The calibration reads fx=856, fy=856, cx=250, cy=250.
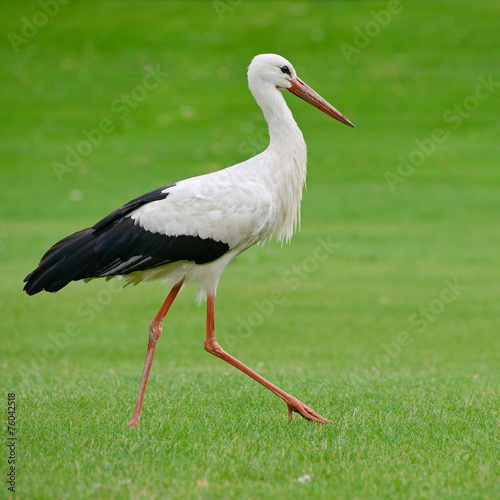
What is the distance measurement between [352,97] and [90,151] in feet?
26.0

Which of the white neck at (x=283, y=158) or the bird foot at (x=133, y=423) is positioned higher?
the white neck at (x=283, y=158)

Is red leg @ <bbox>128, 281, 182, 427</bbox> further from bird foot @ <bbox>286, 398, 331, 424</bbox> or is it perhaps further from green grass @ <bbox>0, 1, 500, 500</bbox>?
bird foot @ <bbox>286, 398, 331, 424</bbox>

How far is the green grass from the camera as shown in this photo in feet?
16.0

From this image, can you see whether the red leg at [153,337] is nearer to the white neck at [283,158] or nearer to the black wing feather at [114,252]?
the black wing feather at [114,252]

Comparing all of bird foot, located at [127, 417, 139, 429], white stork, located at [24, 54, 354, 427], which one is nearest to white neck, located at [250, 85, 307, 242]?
white stork, located at [24, 54, 354, 427]

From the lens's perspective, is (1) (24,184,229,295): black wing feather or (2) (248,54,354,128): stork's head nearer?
(1) (24,184,229,295): black wing feather

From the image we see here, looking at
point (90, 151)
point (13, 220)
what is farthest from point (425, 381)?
point (90, 151)

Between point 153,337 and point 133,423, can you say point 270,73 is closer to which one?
point 153,337

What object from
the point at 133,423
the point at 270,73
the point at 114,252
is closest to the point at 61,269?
the point at 114,252

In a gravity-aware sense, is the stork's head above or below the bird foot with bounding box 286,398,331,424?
above

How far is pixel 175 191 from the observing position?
6250 millimetres

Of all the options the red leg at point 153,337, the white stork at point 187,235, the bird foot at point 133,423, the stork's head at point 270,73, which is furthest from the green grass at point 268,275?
the stork's head at point 270,73

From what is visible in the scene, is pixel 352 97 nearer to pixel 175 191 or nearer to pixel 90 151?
pixel 90 151

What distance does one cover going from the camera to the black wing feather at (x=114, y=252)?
6.00 meters
